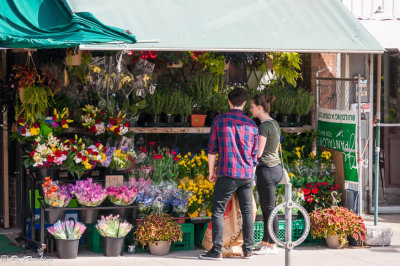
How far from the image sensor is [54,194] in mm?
7871

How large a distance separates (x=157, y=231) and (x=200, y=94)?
206 cm

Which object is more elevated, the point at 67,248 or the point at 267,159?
the point at 267,159

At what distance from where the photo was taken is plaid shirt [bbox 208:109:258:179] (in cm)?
766

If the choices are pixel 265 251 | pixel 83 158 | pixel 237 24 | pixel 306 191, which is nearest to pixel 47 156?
pixel 83 158

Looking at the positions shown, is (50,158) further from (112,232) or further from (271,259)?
(271,259)

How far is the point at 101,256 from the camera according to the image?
26.6 ft

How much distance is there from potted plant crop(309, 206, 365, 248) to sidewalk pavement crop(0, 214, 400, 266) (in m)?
0.14

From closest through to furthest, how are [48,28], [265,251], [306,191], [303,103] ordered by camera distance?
[48,28]
[265,251]
[306,191]
[303,103]

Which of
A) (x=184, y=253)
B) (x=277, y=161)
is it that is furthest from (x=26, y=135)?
(x=277, y=161)

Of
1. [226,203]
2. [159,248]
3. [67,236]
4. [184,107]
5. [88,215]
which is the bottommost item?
[159,248]

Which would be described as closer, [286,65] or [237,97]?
[237,97]

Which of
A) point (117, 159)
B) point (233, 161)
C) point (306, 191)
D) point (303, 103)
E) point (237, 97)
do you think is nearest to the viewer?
point (233, 161)

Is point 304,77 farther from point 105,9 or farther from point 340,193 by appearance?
point 105,9

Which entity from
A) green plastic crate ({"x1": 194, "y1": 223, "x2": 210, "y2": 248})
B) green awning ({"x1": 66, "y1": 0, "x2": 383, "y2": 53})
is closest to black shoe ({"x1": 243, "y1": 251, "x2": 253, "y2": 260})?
green plastic crate ({"x1": 194, "y1": 223, "x2": 210, "y2": 248})
